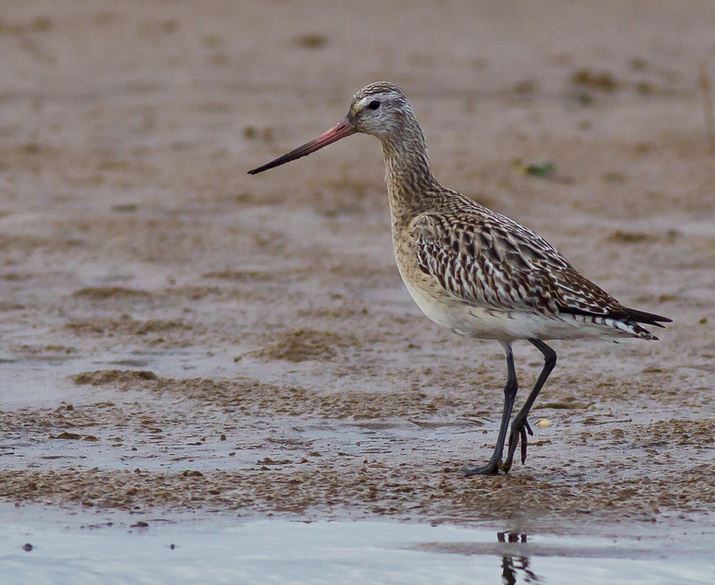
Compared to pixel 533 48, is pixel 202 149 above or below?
below

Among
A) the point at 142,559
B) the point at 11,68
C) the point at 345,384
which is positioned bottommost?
the point at 142,559

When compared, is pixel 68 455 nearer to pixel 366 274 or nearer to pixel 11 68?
pixel 366 274

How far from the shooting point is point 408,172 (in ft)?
29.2

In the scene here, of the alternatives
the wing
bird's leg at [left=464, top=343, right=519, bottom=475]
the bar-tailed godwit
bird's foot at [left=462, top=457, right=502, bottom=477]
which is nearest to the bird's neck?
the bar-tailed godwit

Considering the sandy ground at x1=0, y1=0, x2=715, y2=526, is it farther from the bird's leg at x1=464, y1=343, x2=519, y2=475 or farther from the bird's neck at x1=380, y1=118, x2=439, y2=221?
the bird's neck at x1=380, y1=118, x2=439, y2=221

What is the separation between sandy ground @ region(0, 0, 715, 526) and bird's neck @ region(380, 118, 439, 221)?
3.88 feet

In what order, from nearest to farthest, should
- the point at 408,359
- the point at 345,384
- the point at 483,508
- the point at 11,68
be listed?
the point at 483,508 < the point at 345,384 < the point at 408,359 < the point at 11,68

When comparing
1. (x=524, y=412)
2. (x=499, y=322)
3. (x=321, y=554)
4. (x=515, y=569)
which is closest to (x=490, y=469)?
(x=524, y=412)

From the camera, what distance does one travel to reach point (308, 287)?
11891mm

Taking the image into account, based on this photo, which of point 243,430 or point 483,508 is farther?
point 243,430

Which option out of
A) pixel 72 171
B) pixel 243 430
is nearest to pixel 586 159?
pixel 72 171

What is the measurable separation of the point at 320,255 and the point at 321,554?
5.92 meters

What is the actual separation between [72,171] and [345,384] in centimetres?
644

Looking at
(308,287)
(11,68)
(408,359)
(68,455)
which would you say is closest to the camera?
(68,455)
